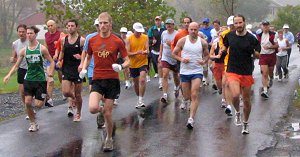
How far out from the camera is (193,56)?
400 inches

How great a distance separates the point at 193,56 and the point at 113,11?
13.7m

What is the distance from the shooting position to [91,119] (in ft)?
35.3

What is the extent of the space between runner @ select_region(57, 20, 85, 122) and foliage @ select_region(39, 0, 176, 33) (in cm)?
1232

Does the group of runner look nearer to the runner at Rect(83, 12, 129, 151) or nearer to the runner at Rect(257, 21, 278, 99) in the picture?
the runner at Rect(83, 12, 129, 151)

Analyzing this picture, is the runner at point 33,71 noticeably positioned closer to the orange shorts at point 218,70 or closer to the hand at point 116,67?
the hand at point 116,67

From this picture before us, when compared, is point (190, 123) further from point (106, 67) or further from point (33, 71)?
point (33, 71)

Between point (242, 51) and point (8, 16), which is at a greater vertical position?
point (8, 16)

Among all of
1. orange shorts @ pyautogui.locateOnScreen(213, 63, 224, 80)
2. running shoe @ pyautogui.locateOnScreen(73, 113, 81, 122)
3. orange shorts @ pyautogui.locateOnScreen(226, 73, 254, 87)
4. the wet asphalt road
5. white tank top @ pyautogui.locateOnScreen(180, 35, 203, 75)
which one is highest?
white tank top @ pyautogui.locateOnScreen(180, 35, 203, 75)

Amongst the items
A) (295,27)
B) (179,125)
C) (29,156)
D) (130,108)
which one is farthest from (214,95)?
(295,27)

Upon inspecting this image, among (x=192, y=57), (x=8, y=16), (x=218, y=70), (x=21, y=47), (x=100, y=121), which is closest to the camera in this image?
(x=100, y=121)

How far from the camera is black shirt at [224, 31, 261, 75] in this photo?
30.3ft

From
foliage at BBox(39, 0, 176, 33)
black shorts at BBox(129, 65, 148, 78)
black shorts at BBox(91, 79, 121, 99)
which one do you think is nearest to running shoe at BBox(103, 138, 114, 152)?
black shorts at BBox(91, 79, 121, 99)

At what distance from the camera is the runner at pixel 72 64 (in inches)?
410

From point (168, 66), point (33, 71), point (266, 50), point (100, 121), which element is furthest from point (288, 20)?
point (33, 71)
